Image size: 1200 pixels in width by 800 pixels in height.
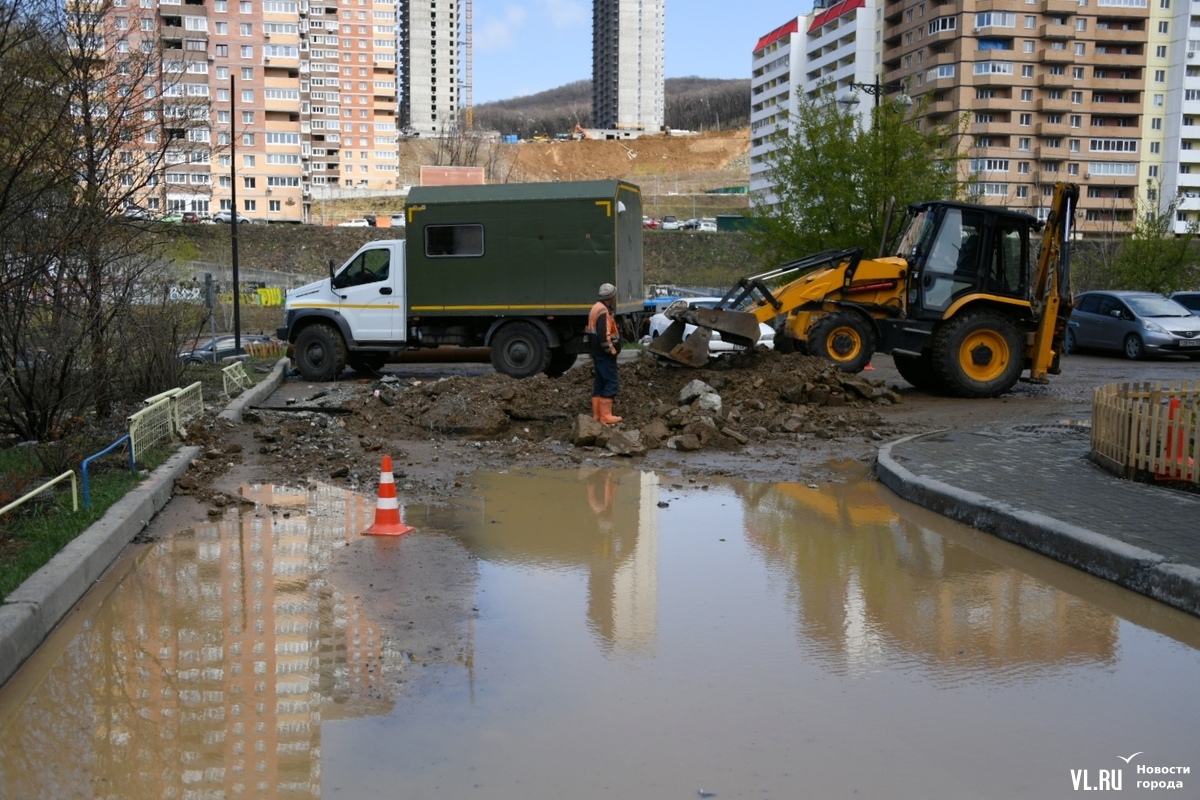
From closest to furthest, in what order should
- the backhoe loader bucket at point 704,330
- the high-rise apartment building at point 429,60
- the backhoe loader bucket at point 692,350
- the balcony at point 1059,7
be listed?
the backhoe loader bucket at point 704,330, the backhoe loader bucket at point 692,350, the balcony at point 1059,7, the high-rise apartment building at point 429,60

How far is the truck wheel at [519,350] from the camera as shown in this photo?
20.8 meters

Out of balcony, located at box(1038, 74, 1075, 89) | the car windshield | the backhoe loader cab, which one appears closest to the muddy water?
the backhoe loader cab

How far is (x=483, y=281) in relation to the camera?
2077 cm

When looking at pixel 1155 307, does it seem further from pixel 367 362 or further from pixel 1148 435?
pixel 1148 435

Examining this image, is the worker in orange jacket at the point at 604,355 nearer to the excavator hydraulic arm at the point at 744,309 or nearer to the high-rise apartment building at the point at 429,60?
the excavator hydraulic arm at the point at 744,309

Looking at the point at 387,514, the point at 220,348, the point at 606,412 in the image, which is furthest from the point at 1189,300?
the point at 387,514

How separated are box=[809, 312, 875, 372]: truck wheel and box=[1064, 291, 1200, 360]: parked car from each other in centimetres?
926

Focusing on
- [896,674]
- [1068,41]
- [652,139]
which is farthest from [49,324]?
[652,139]

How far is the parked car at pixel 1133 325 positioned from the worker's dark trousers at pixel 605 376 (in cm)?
1444

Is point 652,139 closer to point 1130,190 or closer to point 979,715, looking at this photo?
point 1130,190

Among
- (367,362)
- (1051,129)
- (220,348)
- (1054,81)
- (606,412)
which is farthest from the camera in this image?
(1051,129)

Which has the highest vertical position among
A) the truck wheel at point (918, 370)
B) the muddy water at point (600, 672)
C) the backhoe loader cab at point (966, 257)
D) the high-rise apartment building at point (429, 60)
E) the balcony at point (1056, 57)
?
the high-rise apartment building at point (429, 60)

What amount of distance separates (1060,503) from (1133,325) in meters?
19.1

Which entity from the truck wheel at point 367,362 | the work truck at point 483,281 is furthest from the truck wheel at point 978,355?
the truck wheel at point 367,362
